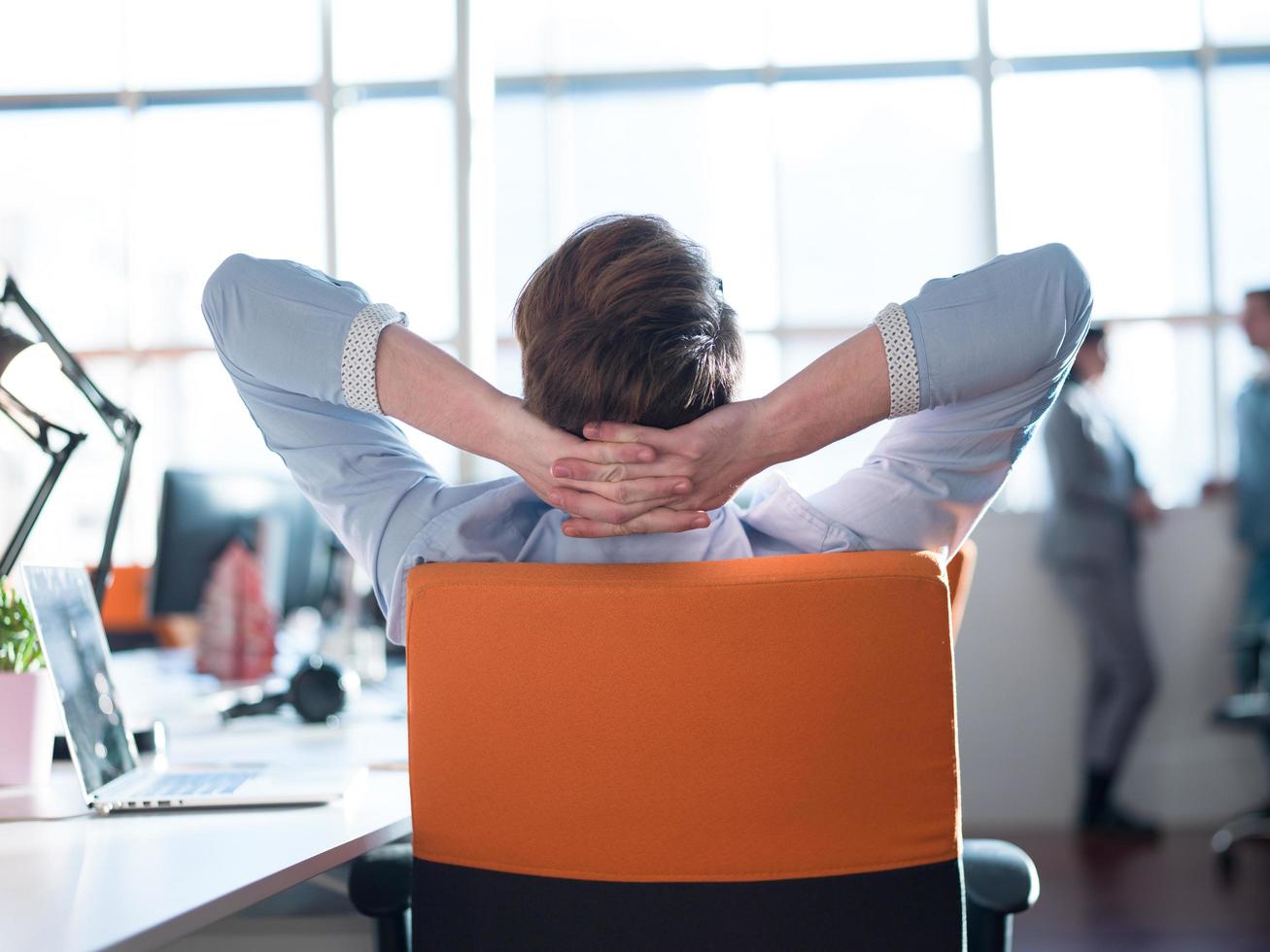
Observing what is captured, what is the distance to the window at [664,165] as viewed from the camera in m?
4.80

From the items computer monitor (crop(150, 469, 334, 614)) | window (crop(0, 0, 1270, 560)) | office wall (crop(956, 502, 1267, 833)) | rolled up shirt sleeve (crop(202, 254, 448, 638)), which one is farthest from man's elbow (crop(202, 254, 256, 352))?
office wall (crop(956, 502, 1267, 833))

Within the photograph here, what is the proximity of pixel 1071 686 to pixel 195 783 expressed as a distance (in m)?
3.89

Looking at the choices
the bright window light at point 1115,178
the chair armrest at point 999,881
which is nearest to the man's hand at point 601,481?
the chair armrest at point 999,881

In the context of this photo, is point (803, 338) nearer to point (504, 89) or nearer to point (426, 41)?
point (504, 89)

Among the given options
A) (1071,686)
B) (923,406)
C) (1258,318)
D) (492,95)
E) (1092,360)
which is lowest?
(1071,686)

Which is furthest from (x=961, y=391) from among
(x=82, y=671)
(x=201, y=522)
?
(x=201, y=522)

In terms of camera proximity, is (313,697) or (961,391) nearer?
(961,391)

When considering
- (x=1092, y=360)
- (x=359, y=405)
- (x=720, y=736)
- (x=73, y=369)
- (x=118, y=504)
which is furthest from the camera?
(x=1092, y=360)

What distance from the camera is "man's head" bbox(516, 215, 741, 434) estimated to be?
0.97 metres

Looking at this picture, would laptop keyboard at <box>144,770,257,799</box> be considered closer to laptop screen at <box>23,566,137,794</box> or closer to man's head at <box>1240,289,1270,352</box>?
laptop screen at <box>23,566,137,794</box>

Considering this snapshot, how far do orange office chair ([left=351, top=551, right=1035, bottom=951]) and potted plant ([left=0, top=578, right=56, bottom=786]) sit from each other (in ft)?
2.04

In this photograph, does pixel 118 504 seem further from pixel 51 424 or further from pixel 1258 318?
pixel 1258 318

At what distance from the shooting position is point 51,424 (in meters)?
1.64

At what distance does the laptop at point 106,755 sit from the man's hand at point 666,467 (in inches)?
16.2
